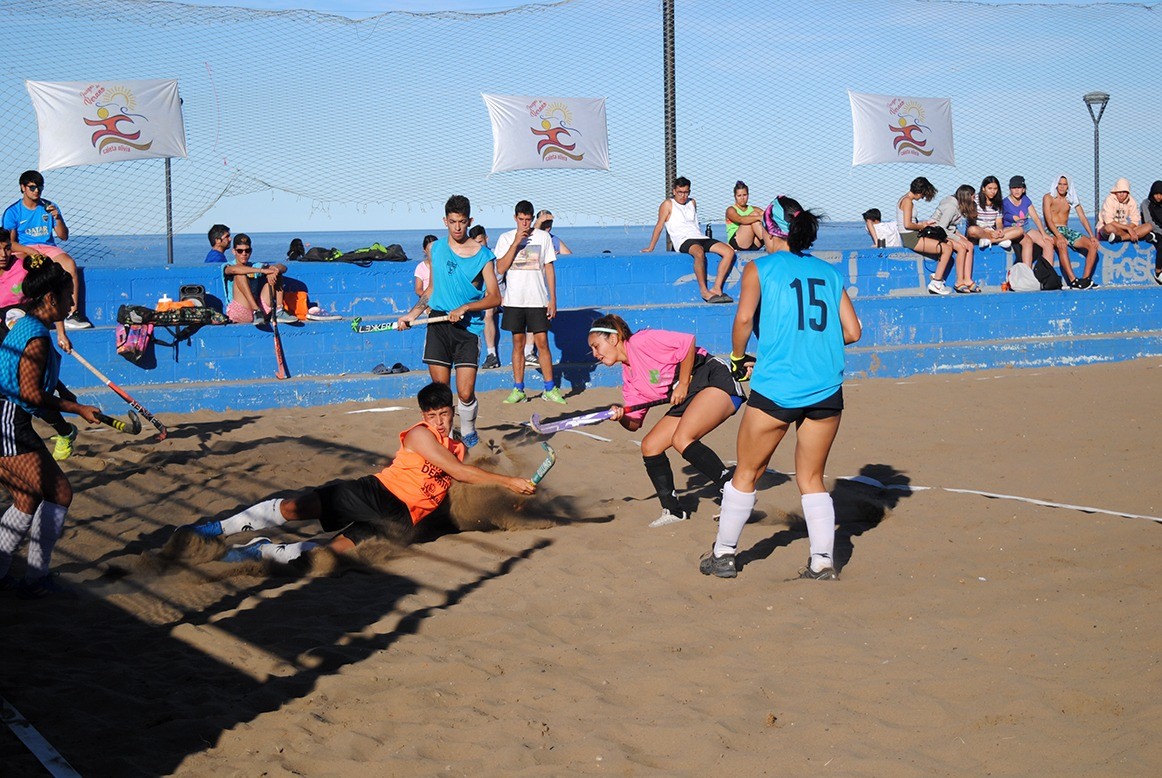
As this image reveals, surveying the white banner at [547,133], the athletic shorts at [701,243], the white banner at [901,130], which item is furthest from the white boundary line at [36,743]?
the white banner at [901,130]

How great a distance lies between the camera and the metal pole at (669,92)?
13617mm

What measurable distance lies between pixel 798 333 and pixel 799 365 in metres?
0.15

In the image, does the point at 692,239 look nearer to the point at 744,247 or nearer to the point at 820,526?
the point at 744,247

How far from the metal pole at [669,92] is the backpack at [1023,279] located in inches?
178

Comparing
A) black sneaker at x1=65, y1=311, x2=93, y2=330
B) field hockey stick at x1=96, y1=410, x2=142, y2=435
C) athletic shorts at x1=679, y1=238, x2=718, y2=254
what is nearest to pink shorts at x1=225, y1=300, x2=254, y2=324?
black sneaker at x1=65, y1=311, x2=93, y2=330

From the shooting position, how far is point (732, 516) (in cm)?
557

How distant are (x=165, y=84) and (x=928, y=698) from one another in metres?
11.5

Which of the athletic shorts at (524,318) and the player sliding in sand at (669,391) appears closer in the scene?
the player sliding in sand at (669,391)

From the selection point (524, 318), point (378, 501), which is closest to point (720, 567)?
point (378, 501)

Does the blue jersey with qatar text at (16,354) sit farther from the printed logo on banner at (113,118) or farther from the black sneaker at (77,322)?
the printed logo on banner at (113,118)

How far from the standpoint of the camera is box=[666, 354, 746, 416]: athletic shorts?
6.75m

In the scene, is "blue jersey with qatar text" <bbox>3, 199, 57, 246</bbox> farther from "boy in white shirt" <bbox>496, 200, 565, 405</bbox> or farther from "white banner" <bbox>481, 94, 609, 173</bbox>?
"white banner" <bbox>481, 94, 609, 173</bbox>

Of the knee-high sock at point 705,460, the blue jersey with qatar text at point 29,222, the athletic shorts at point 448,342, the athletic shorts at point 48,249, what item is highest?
the blue jersey with qatar text at point 29,222

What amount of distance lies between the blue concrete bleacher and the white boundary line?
23.1ft
